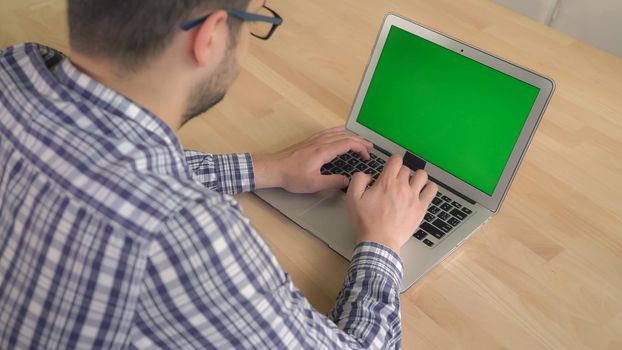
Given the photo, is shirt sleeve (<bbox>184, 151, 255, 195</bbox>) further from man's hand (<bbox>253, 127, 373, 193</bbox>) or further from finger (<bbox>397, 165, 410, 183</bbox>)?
finger (<bbox>397, 165, 410, 183</bbox>)

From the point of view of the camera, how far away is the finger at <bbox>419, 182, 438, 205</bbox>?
1.01m

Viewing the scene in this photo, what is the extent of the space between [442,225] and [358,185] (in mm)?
153

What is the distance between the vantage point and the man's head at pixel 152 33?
67cm

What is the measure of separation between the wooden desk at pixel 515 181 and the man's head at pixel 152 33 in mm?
378

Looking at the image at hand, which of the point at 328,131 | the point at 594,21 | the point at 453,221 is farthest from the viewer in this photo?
the point at 594,21

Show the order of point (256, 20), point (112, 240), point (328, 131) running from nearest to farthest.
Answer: point (112, 240)
point (256, 20)
point (328, 131)

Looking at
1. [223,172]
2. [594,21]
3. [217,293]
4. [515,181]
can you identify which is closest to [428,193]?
[515,181]

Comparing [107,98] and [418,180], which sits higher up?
[107,98]

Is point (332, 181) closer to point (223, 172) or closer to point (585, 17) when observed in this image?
point (223, 172)

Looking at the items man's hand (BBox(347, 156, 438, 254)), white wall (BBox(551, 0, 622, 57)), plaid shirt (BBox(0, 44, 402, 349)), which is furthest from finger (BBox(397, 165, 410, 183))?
white wall (BBox(551, 0, 622, 57))

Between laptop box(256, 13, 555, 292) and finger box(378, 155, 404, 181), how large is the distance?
0.26ft

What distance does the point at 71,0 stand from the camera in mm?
688

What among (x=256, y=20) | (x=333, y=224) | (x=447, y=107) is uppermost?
(x=256, y=20)

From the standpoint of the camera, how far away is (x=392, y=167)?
104cm
